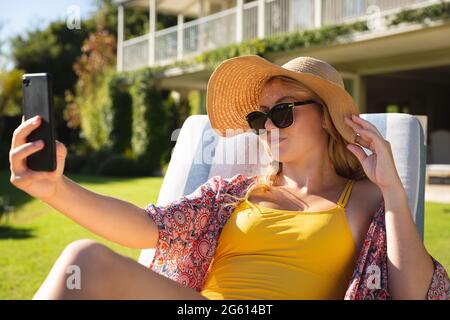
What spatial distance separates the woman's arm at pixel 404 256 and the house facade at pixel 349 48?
778 cm

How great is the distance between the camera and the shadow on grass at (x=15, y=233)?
20.5ft

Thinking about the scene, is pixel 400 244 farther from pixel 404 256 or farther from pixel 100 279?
pixel 100 279

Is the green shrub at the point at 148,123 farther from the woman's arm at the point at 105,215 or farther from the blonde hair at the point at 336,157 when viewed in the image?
the woman's arm at the point at 105,215

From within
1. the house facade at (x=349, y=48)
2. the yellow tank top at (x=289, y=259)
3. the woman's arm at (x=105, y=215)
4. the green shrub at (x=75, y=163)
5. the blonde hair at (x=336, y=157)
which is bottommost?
the green shrub at (x=75, y=163)

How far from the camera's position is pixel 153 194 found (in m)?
9.53

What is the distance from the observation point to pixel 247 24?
500 inches

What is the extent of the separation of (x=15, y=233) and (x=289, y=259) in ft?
17.4

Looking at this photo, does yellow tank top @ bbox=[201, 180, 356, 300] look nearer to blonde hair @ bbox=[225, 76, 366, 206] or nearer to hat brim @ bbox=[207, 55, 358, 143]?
blonde hair @ bbox=[225, 76, 366, 206]

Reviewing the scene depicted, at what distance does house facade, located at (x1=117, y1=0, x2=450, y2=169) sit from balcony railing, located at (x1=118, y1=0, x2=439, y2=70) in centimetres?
2

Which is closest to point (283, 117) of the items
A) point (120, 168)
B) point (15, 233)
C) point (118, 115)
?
point (15, 233)

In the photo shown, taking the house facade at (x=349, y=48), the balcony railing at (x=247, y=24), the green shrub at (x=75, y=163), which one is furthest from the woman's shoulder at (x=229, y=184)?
the green shrub at (x=75, y=163)

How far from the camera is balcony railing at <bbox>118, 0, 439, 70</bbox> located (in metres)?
10.4

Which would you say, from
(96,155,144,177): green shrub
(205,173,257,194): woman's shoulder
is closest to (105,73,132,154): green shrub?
(96,155,144,177): green shrub
